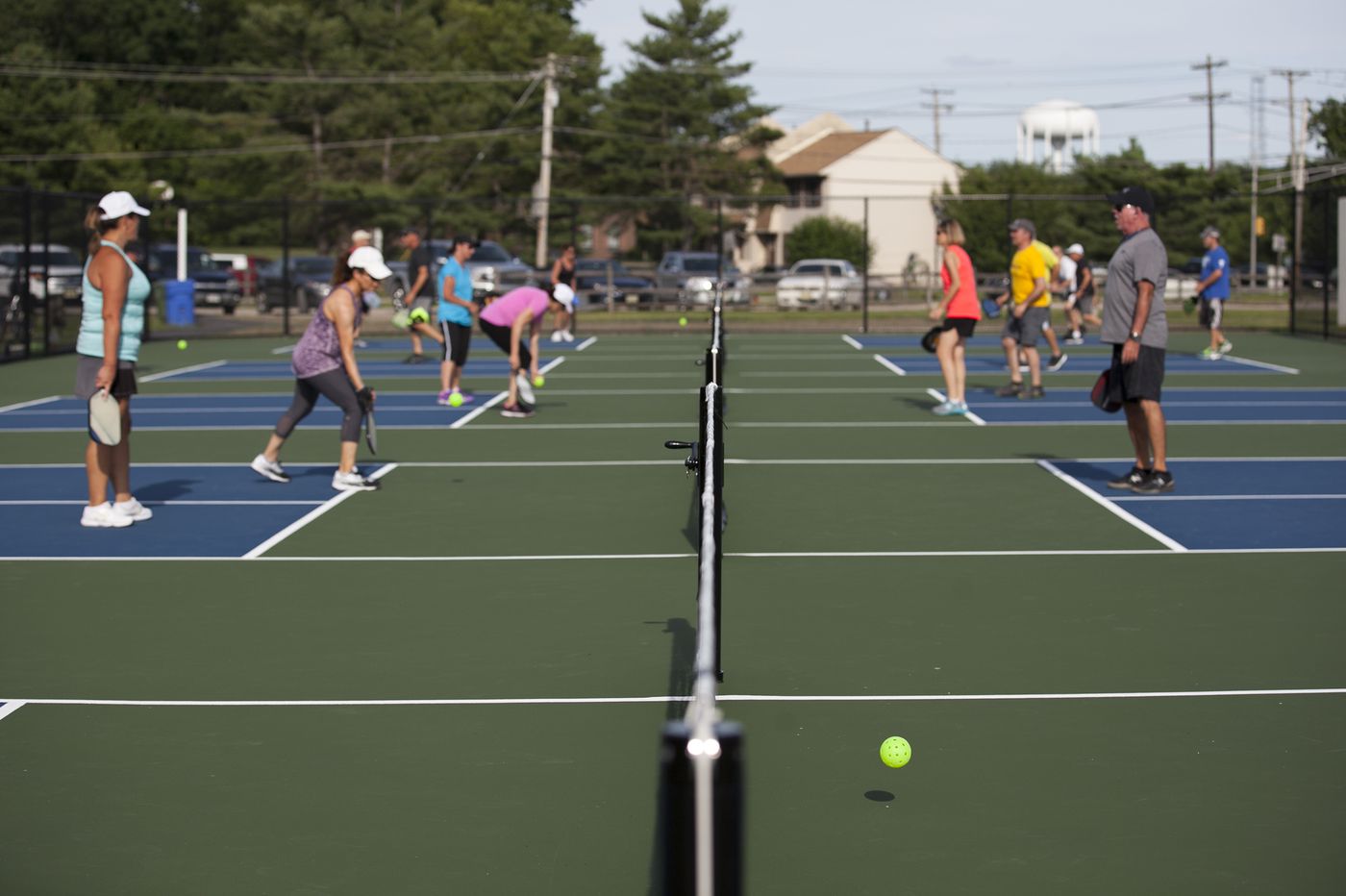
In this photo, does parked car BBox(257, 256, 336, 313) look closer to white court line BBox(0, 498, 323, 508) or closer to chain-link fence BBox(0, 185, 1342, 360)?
chain-link fence BBox(0, 185, 1342, 360)

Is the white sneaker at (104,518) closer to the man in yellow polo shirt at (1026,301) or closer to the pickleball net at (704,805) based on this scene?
the pickleball net at (704,805)

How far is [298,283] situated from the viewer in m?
42.8

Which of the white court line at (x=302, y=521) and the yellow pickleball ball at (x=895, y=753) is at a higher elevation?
the white court line at (x=302, y=521)

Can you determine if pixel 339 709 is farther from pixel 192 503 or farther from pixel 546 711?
pixel 192 503

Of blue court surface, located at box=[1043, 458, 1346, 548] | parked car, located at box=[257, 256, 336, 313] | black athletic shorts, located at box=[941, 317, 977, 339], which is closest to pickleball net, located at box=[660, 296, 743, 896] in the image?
blue court surface, located at box=[1043, 458, 1346, 548]

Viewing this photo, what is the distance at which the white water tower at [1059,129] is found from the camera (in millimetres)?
107125

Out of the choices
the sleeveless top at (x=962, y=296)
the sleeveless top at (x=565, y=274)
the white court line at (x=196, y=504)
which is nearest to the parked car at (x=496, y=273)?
the sleeveless top at (x=565, y=274)

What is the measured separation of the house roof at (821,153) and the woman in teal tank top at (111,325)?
7652cm

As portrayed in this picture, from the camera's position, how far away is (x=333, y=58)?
74.4 metres

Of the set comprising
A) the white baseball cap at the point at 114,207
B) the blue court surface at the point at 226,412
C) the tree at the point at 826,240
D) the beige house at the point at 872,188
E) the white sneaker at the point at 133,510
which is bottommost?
the white sneaker at the point at 133,510

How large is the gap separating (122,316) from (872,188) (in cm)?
8111

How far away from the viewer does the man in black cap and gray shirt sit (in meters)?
11.7

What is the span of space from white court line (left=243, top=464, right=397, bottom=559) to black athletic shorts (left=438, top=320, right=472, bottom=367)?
4.99 metres

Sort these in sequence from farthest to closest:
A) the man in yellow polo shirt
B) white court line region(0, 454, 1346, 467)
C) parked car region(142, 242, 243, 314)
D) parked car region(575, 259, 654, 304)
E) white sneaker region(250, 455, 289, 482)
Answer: parked car region(142, 242, 243, 314), parked car region(575, 259, 654, 304), the man in yellow polo shirt, white court line region(0, 454, 1346, 467), white sneaker region(250, 455, 289, 482)
